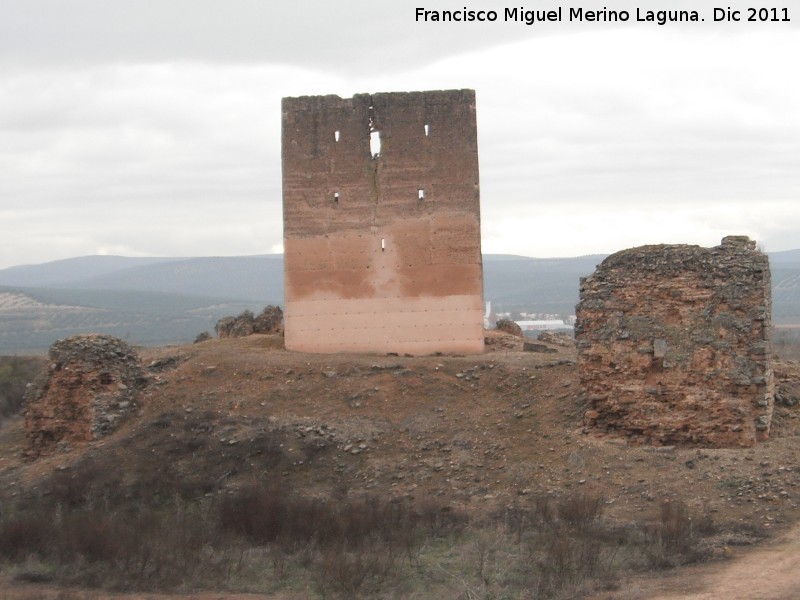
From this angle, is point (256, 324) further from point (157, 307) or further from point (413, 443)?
point (157, 307)

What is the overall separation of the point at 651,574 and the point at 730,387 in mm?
4784

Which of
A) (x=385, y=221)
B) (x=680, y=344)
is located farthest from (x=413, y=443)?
(x=385, y=221)

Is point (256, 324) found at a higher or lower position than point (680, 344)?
higher

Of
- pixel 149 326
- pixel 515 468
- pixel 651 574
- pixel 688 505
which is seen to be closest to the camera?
pixel 651 574

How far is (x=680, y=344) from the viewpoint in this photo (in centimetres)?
1698

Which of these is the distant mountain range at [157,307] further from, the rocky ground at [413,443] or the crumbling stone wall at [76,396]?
the rocky ground at [413,443]

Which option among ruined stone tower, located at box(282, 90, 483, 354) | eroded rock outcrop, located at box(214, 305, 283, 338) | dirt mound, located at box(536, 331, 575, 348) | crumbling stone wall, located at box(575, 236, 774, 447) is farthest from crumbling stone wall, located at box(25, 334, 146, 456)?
dirt mound, located at box(536, 331, 575, 348)

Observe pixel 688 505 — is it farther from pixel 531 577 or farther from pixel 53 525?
pixel 53 525

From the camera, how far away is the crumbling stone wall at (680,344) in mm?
16562

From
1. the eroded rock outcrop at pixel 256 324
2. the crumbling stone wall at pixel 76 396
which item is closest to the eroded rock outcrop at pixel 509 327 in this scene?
the eroded rock outcrop at pixel 256 324

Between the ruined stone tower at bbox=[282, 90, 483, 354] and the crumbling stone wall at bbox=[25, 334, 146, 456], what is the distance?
4189 mm

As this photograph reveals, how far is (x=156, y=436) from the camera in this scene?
1953 centimetres

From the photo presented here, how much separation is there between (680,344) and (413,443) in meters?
4.43

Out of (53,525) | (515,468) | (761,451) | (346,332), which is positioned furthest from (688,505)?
(346,332)
